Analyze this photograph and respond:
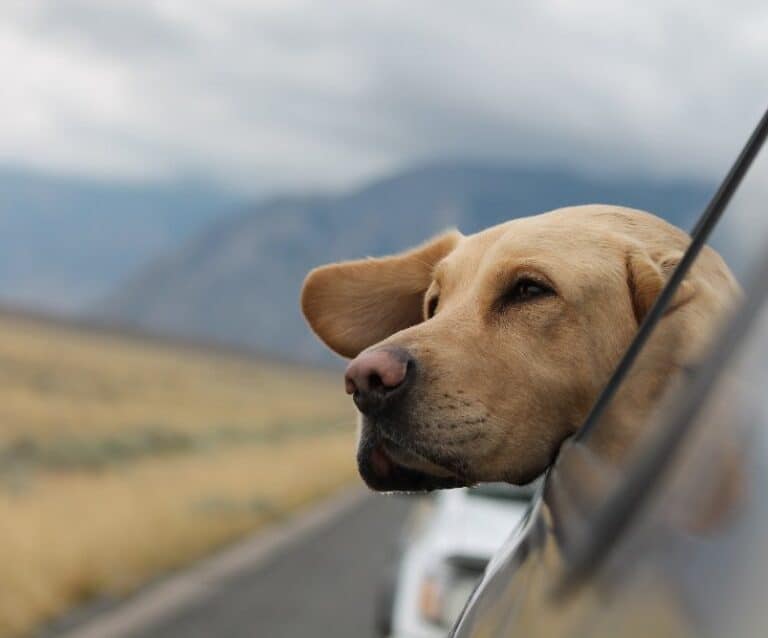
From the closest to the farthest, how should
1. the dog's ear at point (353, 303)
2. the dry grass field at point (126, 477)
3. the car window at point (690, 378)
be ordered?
the car window at point (690, 378) < the dog's ear at point (353, 303) < the dry grass field at point (126, 477)

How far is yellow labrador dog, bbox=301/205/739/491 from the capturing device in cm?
161

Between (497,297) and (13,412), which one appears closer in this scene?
(497,297)

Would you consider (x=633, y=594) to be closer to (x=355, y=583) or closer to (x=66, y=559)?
(x=66, y=559)

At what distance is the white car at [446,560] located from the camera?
6.96 meters

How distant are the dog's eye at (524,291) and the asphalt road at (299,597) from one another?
258 inches

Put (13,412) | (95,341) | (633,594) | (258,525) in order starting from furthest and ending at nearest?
(95,341), (13,412), (258,525), (633,594)

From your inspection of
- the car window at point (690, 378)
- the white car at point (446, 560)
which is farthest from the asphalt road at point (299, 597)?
the car window at point (690, 378)

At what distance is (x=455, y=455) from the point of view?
1629mm

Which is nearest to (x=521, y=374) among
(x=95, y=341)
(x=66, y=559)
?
(x=66, y=559)

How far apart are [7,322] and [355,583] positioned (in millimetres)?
93577

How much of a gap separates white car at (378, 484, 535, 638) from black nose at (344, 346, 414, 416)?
5326 millimetres

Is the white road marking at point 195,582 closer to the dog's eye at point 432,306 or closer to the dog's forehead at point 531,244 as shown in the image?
the dog's eye at point 432,306

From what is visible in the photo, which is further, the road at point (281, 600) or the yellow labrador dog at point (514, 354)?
the road at point (281, 600)

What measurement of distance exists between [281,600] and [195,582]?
3.59 ft
